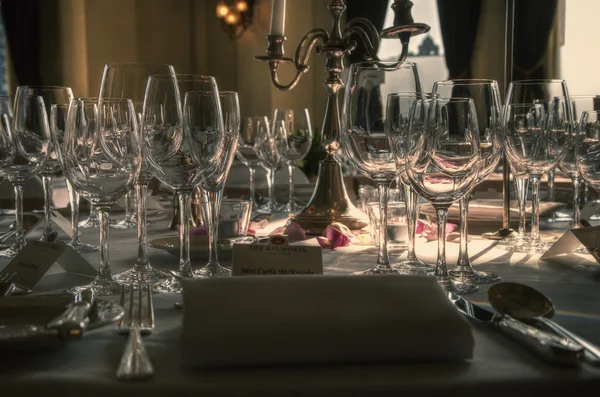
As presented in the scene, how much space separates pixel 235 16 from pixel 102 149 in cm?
783

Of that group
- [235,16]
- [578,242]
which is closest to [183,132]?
[578,242]

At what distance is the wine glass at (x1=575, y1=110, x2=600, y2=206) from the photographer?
1266 mm

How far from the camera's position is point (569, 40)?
26.2 feet

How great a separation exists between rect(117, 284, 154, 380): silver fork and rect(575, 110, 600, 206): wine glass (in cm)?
89

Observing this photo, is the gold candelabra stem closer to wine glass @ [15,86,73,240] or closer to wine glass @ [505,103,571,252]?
wine glass @ [505,103,571,252]

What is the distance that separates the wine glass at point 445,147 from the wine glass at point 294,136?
1142 mm

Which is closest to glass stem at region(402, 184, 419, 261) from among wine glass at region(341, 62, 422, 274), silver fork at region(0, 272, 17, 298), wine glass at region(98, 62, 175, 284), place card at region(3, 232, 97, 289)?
wine glass at region(341, 62, 422, 274)

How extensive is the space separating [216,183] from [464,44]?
26.0ft

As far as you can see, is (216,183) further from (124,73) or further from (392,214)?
(392,214)

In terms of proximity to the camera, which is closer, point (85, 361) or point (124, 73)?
point (85, 361)

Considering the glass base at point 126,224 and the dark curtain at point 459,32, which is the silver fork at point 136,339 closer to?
the glass base at point 126,224

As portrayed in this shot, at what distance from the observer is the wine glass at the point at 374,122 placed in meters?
1.06

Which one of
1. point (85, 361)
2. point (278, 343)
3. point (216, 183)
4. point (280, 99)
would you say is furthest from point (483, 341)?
point (280, 99)

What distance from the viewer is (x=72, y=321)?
0.66 meters
